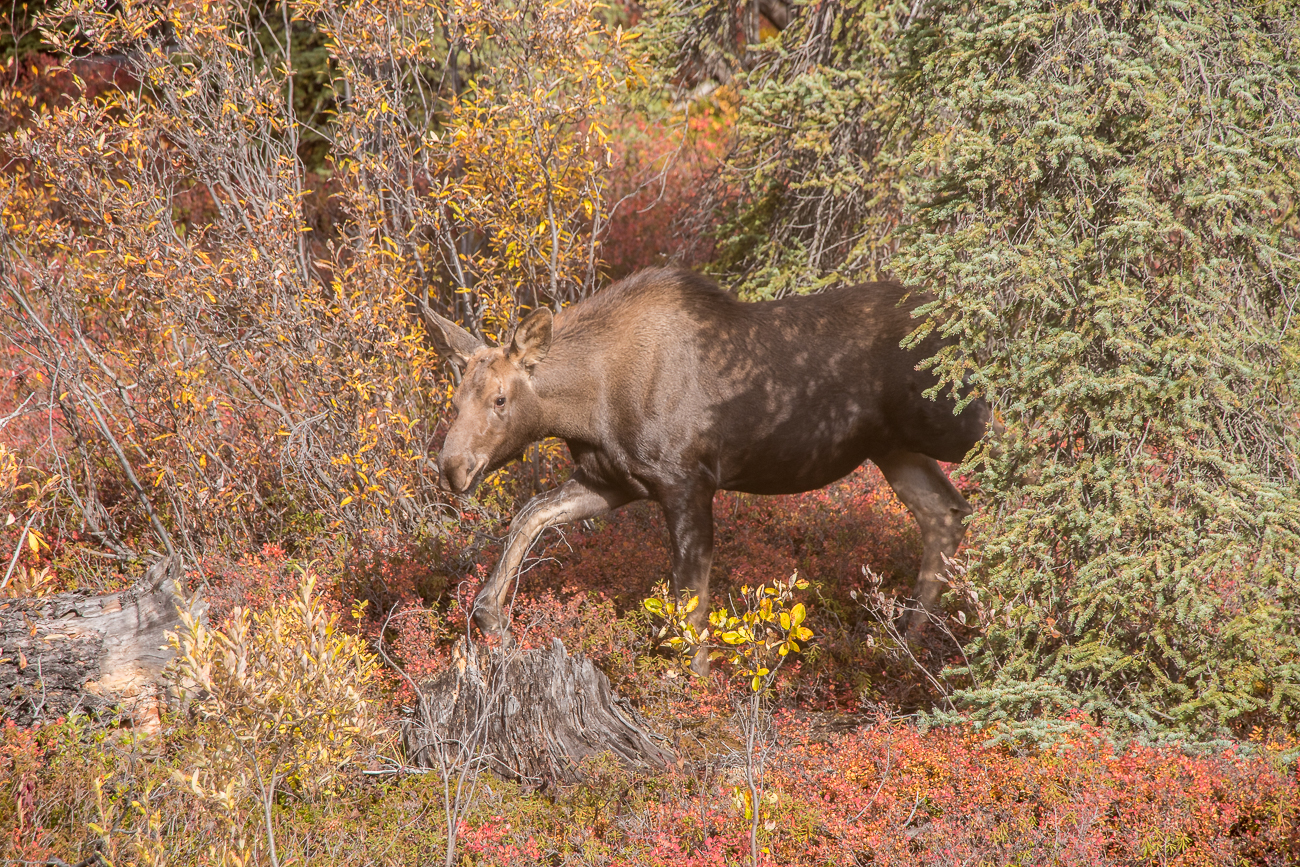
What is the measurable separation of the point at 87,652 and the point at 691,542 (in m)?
3.72

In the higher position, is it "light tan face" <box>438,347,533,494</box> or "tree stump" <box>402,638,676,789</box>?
"light tan face" <box>438,347,533,494</box>

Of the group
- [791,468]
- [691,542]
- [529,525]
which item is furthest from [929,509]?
[529,525]

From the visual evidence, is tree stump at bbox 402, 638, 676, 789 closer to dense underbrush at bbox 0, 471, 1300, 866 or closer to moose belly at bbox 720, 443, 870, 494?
dense underbrush at bbox 0, 471, 1300, 866

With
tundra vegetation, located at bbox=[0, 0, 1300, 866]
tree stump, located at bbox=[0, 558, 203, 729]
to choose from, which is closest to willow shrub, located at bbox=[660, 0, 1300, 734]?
tundra vegetation, located at bbox=[0, 0, 1300, 866]

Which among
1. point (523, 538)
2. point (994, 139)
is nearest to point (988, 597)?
point (994, 139)

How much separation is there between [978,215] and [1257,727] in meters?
2.91

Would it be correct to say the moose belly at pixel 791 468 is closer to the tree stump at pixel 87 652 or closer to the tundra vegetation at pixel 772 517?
the tundra vegetation at pixel 772 517

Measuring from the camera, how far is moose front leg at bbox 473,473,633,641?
647 centimetres

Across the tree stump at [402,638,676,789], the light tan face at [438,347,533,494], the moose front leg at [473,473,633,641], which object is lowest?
the tree stump at [402,638,676,789]

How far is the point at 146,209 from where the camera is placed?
8023 millimetres

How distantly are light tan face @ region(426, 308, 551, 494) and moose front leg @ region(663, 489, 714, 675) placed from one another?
3.66 feet

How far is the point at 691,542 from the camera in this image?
21.9 feet

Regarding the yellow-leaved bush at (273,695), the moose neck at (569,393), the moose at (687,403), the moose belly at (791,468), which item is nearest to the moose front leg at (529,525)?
the moose at (687,403)

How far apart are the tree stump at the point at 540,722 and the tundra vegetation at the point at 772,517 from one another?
7.8 inches
